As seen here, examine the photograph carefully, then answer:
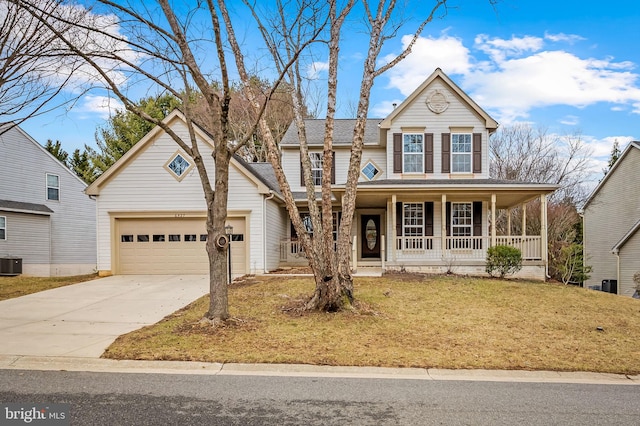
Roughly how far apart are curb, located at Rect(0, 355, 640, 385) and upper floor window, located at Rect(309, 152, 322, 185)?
14.1 metres

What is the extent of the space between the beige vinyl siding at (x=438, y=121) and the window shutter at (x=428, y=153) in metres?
0.12

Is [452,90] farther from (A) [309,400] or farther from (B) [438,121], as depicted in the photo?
(A) [309,400]

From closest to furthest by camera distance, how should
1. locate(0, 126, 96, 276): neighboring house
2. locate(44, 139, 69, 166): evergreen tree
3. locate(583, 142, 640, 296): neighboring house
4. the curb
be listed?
the curb, locate(583, 142, 640, 296): neighboring house, locate(0, 126, 96, 276): neighboring house, locate(44, 139, 69, 166): evergreen tree

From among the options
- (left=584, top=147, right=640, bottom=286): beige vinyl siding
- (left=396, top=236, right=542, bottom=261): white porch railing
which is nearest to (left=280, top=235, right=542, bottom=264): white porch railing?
(left=396, top=236, right=542, bottom=261): white porch railing

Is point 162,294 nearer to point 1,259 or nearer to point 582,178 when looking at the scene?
point 1,259

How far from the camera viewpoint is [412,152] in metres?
18.9

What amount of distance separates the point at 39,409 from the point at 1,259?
19164 millimetres

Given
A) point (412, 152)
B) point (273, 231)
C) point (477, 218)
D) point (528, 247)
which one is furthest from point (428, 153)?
point (273, 231)

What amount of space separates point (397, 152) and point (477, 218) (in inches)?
159

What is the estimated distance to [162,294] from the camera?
12922 mm

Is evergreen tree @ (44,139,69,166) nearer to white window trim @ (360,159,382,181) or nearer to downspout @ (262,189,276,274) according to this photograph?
downspout @ (262,189,276,274)

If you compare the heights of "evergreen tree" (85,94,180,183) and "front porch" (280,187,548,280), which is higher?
"evergreen tree" (85,94,180,183)

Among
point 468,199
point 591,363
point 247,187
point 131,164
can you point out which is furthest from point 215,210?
point 468,199

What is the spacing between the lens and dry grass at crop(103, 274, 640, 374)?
7.11 meters
